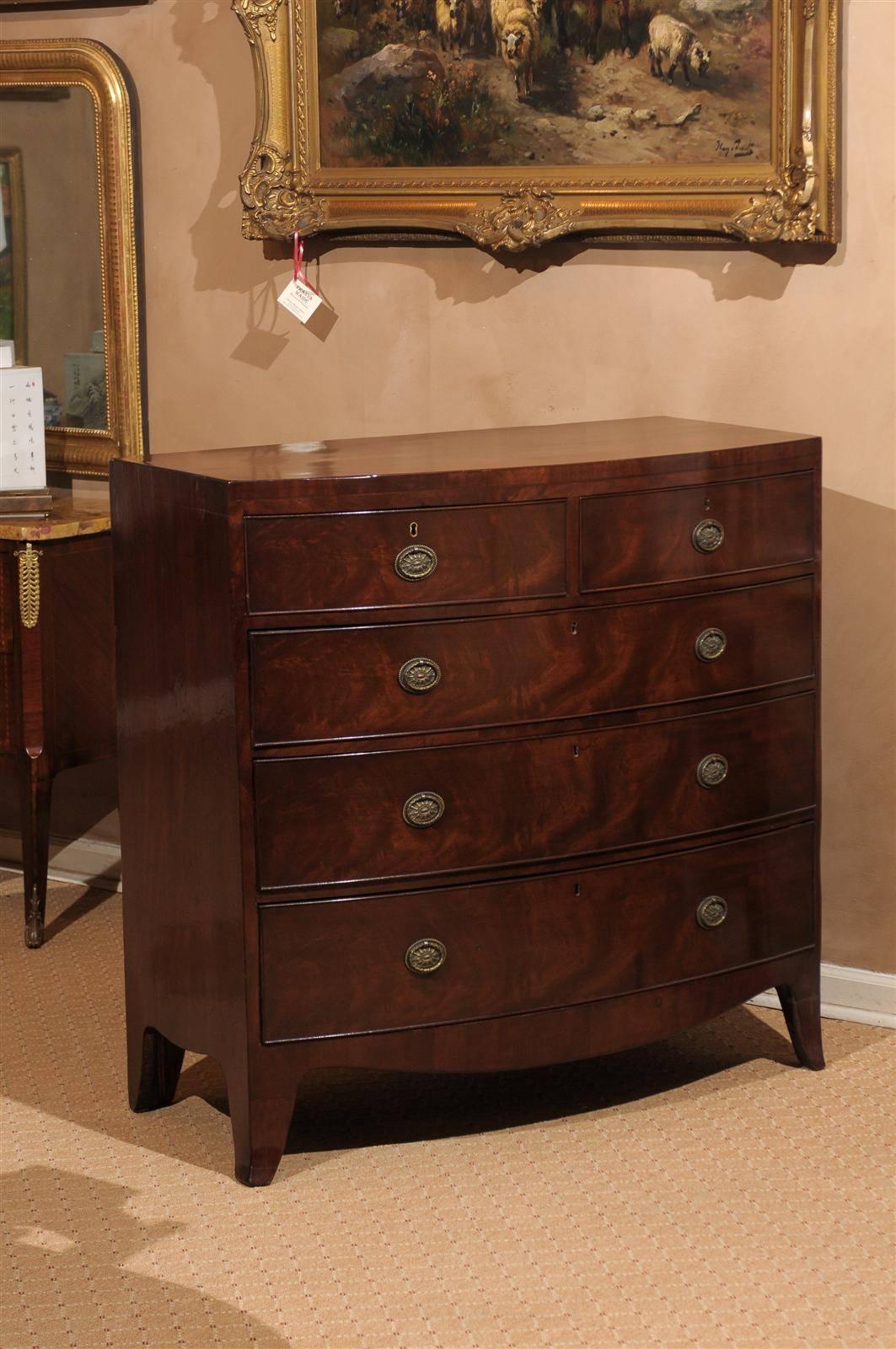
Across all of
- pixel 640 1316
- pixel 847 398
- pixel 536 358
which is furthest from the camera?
pixel 536 358

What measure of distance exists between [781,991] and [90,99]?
271 centimetres

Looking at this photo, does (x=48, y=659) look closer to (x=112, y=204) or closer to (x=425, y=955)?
(x=112, y=204)

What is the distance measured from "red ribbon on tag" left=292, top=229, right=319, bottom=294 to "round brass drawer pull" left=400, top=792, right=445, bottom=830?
1.56 metres

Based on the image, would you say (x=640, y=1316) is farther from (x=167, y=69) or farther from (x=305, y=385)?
(x=167, y=69)

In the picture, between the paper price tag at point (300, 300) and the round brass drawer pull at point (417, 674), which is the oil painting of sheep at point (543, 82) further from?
the round brass drawer pull at point (417, 674)

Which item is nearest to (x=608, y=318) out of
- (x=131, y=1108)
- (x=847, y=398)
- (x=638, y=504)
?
(x=847, y=398)

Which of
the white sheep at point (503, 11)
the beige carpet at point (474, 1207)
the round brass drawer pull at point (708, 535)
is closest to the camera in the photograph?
the beige carpet at point (474, 1207)

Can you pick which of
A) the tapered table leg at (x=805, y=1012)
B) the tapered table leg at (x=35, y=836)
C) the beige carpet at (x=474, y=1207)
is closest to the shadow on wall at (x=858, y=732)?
the beige carpet at (x=474, y=1207)

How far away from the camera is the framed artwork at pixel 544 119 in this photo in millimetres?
3387

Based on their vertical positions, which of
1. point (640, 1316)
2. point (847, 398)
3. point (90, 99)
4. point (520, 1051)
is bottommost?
point (640, 1316)

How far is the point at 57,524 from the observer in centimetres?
396

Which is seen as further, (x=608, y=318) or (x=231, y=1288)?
(x=608, y=318)

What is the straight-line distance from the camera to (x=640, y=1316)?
2.52 metres

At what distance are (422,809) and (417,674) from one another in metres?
0.24
